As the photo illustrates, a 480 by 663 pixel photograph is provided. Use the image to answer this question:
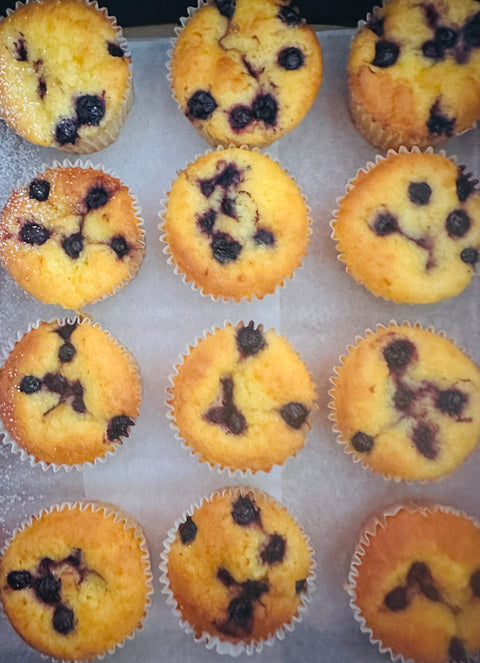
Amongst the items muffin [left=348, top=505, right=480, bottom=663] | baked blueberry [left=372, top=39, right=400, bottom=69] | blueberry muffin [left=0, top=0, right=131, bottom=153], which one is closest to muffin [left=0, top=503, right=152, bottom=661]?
muffin [left=348, top=505, right=480, bottom=663]

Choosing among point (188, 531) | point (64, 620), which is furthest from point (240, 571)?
point (64, 620)

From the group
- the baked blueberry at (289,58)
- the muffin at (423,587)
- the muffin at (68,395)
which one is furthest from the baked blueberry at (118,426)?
the baked blueberry at (289,58)

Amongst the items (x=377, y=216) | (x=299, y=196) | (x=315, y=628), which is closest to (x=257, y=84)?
(x=299, y=196)

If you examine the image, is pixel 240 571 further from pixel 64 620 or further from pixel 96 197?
pixel 96 197

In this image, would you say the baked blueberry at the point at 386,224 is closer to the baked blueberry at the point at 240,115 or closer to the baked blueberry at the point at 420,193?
the baked blueberry at the point at 420,193

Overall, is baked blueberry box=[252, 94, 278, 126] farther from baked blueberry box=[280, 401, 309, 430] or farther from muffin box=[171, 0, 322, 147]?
baked blueberry box=[280, 401, 309, 430]

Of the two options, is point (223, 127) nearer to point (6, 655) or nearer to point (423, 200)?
point (423, 200)
